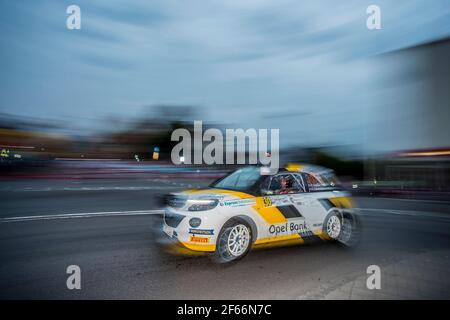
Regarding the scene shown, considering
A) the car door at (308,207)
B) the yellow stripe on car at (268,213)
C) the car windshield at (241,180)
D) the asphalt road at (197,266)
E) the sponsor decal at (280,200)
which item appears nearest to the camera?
the asphalt road at (197,266)

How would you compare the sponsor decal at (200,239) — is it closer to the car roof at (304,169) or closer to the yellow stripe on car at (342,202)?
the car roof at (304,169)

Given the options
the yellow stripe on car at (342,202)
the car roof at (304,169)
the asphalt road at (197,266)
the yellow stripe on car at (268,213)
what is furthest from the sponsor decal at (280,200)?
the yellow stripe on car at (342,202)

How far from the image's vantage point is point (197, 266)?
18.2 ft

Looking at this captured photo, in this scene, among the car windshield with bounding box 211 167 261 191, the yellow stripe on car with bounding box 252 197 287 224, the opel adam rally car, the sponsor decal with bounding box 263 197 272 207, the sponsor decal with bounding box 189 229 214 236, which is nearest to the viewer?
the sponsor decal with bounding box 189 229 214 236

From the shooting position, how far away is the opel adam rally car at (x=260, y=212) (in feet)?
18.3

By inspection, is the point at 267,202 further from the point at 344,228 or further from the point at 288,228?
the point at 344,228

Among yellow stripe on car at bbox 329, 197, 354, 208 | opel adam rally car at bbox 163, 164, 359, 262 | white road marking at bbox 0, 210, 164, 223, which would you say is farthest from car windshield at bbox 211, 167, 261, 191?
white road marking at bbox 0, 210, 164, 223

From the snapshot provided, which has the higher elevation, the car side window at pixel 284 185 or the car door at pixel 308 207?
the car side window at pixel 284 185

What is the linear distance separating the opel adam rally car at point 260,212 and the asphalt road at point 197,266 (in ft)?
1.05

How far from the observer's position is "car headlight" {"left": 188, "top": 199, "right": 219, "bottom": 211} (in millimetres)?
5631

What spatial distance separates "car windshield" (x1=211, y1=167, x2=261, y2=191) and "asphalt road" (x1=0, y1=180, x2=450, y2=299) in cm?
121

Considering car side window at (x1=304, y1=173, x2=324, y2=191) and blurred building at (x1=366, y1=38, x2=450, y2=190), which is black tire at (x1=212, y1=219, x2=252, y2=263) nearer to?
car side window at (x1=304, y1=173, x2=324, y2=191)

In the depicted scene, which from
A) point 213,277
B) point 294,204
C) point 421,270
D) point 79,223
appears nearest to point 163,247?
point 213,277
